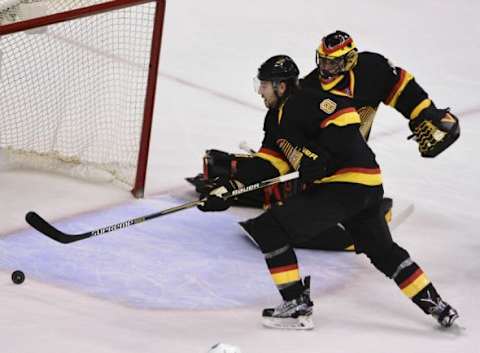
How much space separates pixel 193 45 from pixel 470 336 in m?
4.28

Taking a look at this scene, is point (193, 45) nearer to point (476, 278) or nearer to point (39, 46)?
point (39, 46)

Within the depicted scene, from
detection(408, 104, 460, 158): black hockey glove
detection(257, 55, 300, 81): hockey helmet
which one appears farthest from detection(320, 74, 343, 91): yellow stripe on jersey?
detection(257, 55, 300, 81): hockey helmet

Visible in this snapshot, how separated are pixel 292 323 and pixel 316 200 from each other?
424 millimetres

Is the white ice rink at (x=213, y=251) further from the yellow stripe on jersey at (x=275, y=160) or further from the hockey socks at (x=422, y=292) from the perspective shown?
the yellow stripe on jersey at (x=275, y=160)

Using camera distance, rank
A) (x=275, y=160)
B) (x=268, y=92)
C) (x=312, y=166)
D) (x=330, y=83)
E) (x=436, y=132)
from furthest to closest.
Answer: (x=330, y=83)
(x=436, y=132)
(x=275, y=160)
(x=268, y=92)
(x=312, y=166)

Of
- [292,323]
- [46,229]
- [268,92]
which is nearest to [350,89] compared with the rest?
[268,92]

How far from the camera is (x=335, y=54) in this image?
4543 mm

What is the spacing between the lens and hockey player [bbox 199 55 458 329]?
3809mm

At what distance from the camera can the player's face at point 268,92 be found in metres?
3.89

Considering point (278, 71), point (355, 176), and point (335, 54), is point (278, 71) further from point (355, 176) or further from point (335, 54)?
point (335, 54)

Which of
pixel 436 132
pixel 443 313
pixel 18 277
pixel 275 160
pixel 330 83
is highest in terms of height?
pixel 330 83

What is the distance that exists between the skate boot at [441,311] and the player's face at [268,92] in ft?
2.77

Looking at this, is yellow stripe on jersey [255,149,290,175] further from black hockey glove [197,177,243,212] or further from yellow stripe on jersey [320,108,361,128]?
yellow stripe on jersey [320,108,361,128]

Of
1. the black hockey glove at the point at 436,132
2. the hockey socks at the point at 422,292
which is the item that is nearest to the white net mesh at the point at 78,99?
the black hockey glove at the point at 436,132
